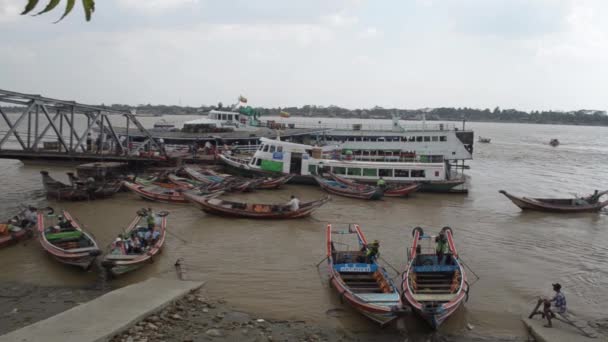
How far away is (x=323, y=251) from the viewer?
58.1 feet

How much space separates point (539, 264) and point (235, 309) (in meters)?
12.3

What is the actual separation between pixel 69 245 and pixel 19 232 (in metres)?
2.62

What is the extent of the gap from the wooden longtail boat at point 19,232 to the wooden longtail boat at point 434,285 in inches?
551

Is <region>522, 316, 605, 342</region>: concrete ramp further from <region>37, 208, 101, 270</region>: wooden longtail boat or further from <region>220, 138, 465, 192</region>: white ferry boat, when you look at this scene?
<region>220, 138, 465, 192</region>: white ferry boat

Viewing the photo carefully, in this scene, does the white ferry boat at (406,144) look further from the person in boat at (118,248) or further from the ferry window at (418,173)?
the person in boat at (118,248)

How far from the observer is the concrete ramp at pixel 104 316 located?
8.87 meters

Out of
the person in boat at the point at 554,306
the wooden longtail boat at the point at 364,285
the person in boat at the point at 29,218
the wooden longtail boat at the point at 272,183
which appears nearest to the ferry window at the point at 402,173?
the wooden longtail boat at the point at 272,183

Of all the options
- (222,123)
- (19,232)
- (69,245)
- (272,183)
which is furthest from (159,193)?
(222,123)

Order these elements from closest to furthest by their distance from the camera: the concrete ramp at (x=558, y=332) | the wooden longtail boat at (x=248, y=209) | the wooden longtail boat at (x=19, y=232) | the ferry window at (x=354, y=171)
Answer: the concrete ramp at (x=558, y=332)
the wooden longtail boat at (x=19, y=232)
the wooden longtail boat at (x=248, y=209)
the ferry window at (x=354, y=171)

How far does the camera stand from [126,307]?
10523mm

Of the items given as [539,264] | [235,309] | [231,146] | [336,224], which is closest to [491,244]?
[539,264]

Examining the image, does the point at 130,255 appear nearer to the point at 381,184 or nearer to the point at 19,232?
the point at 19,232

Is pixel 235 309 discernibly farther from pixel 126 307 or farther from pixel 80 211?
pixel 80 211

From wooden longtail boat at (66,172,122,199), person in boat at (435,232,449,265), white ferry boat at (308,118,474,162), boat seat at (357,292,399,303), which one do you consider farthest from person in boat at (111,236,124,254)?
white ferry boat at (308,118,474,162)
